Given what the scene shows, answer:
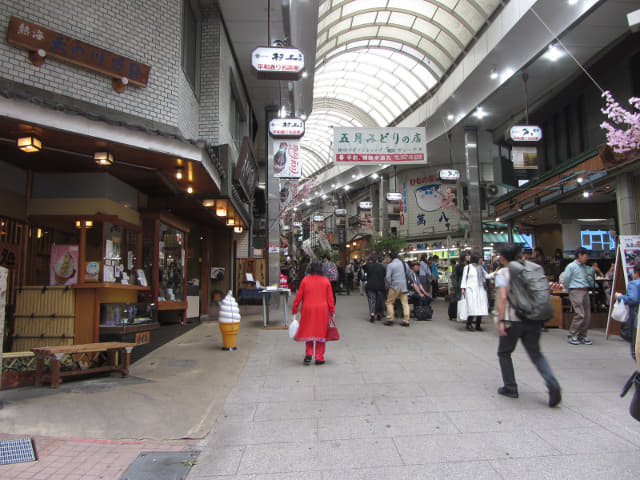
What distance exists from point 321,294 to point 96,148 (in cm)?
371

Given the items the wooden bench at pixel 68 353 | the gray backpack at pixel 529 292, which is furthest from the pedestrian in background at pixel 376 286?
the wooden bench at pixel 68 353

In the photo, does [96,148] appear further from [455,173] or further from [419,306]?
[455,173]

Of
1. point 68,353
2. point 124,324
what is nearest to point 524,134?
point 124,324

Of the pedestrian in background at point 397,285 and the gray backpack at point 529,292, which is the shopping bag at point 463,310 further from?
the gray backpack at point 529,292

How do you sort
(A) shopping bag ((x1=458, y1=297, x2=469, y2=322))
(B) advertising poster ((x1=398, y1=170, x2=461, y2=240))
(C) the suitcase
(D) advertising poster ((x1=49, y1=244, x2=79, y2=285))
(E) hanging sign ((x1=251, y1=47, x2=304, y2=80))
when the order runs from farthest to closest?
1. (B) advertising poster ((x1=398, y1=170, x2=461, y2=240))
2. (C) the suitcase
3. (A) shopping bag ((x1=458, y1=297, x2=469, y2=322))
4. (E) hanging sign ((x1=251, y1=47, x2=304, y2=80))
5. (D) advertising poster ((x1=49, y1=244, x2=79, y2=285))

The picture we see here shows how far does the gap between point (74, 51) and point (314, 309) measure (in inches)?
208

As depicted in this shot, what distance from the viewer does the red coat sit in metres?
6.42

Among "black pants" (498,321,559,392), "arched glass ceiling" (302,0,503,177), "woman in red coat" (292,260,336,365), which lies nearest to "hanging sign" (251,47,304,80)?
"woman in red coat" (292,260,336,365)

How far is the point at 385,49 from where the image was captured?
22.3 meters

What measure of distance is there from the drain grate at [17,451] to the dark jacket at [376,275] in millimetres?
8700

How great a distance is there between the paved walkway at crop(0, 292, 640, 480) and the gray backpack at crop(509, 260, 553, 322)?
97 cm

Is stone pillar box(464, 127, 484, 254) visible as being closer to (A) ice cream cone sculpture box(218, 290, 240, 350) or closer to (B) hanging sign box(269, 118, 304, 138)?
(B) hanging sign box(269, 118, 304, 138)

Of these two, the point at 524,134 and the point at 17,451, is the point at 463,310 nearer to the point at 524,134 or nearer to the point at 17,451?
the point at 524,134

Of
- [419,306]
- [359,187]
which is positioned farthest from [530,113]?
[359,187]
